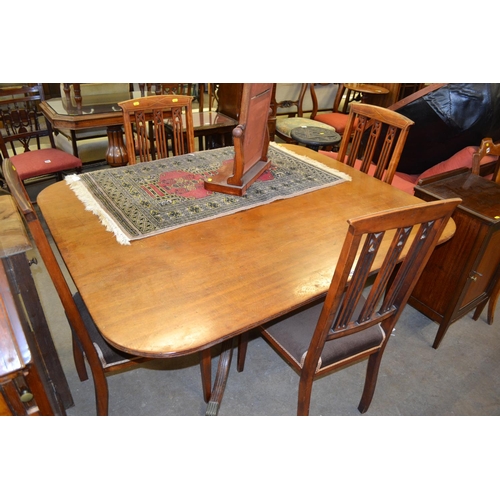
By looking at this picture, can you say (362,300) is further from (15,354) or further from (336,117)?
(336,117)

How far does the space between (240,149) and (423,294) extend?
128cm

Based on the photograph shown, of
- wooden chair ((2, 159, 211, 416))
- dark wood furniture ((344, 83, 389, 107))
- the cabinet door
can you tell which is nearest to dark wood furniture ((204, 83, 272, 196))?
wooden chair ((2, 159, 211, 416))

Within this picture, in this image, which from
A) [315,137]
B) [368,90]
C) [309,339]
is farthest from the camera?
[368,90]

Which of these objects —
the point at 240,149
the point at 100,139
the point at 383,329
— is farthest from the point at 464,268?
the point at 100,139

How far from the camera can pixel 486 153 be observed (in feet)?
6.46

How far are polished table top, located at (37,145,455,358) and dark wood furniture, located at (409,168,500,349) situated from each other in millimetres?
300

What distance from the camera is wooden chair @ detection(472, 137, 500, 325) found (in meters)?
1.94

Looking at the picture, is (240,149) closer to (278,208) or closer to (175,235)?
(278,208)

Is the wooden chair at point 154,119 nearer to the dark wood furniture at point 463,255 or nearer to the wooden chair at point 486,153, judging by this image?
the dark wood furniture at point 463,255

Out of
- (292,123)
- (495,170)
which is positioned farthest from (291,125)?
(495,170)

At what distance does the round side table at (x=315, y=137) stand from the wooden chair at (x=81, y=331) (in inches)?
85.0

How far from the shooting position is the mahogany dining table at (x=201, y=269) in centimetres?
97

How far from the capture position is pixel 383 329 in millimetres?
1436

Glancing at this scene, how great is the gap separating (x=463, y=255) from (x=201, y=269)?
130 centimetres
